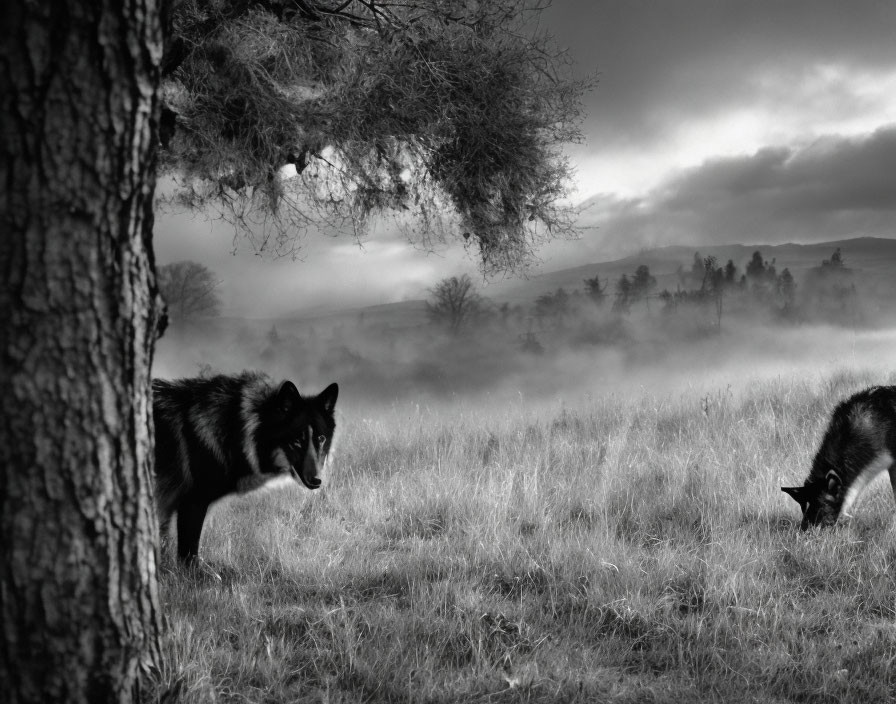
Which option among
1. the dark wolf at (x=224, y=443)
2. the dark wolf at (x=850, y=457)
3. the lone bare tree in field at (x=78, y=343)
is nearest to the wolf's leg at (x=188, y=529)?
the dark wolf at (x=224, y=443)

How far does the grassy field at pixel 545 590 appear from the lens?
3.70m

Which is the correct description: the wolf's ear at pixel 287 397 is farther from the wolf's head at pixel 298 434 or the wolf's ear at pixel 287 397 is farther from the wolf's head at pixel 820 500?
the wolf's head at pixel 820 500

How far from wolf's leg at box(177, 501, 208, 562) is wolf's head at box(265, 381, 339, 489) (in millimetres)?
626

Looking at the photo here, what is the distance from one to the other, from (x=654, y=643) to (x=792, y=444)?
5.53 metres

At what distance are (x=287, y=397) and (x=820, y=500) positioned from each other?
4.60 metres

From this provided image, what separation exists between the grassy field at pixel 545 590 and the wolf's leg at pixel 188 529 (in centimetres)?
19

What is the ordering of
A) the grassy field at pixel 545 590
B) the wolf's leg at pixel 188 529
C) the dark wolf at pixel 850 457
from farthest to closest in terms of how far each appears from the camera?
the dark wolf at pixel 850 457 → the wolf's leg at pixel 188 529 → the grassy field at pixel 545 590

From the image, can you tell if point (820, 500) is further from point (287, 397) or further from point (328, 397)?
point (287, 397)

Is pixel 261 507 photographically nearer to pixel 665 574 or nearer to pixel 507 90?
pixel 665 574

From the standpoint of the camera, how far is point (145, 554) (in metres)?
2.99

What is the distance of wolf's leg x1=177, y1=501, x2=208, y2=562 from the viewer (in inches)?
206

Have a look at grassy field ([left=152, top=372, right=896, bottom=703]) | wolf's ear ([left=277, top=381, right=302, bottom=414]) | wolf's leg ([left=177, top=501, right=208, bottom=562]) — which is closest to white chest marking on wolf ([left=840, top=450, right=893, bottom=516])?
grassy field ([left=152, top=372, right=896, bottom=703])

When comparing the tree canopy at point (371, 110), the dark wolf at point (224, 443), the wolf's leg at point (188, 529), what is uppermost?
the tree canopy at point (371, 110)

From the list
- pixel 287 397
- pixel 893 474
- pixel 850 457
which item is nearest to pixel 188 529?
pixel 287 397
